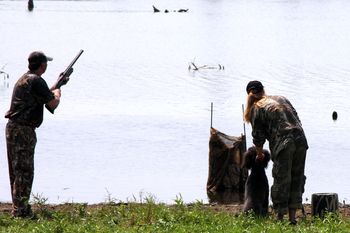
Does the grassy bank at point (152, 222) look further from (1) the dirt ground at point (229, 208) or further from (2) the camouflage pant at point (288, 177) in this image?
(1) the dirt ground at point (229, 208)

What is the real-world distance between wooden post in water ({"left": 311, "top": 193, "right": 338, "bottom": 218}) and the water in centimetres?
515

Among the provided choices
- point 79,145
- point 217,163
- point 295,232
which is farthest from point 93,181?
point 295,232

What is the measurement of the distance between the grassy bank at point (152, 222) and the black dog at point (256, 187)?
0.17 meters

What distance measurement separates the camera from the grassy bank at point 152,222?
39.8 ft

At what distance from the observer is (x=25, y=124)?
43.4ft

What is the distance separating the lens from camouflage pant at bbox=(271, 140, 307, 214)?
13.0m

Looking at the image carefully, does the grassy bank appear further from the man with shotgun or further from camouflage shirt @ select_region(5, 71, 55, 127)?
camouflage shirt @ select_region(5, 71, 55, 127)

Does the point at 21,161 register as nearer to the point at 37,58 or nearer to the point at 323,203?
the point at 37,58

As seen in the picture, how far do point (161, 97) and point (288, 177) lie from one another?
22649 mm

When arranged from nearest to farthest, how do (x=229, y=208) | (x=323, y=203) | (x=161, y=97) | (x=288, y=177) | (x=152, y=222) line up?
(x=152, y=222) < (x=288, y=177) < (x=323, y=203) < (x=229, y=208) < (x=161, y=97)

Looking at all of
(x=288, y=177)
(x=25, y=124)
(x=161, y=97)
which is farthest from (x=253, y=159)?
(x=161, y=97)

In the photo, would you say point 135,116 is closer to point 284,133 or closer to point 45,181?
point 45,181

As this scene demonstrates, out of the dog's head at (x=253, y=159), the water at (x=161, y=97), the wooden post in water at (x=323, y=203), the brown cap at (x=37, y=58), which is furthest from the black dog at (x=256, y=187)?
the water at (x=161, y=97)

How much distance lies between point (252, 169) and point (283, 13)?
99357mm
